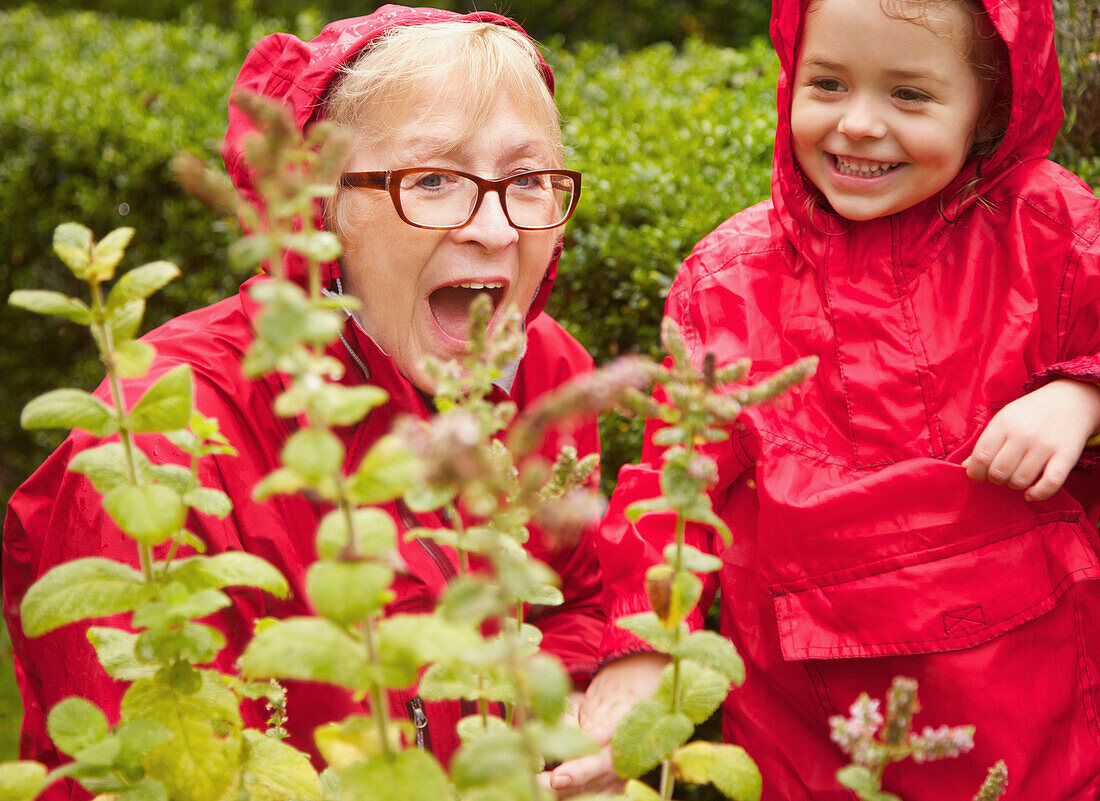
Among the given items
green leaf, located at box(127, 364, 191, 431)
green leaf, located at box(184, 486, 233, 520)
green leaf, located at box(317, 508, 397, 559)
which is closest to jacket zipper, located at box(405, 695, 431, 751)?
green leaf, located at box(184, 486, 233, 520)

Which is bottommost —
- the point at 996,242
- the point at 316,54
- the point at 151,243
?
the point at 151,243

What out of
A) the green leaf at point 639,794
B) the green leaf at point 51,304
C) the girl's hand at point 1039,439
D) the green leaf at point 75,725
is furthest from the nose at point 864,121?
the green leaf at point 75,725

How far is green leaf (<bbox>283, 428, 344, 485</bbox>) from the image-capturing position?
0.78 m

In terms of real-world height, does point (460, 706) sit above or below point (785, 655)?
below

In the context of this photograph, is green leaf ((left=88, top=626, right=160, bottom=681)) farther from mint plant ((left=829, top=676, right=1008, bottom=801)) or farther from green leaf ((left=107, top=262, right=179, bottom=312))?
mint plant ((left=829, top=676, right=1008, bottom=801))

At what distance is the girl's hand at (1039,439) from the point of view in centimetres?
179

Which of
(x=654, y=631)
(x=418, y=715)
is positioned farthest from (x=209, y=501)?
(x=418, y=715)

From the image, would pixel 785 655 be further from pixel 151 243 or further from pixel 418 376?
pixel 151 243

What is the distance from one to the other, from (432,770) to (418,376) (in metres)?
1.42

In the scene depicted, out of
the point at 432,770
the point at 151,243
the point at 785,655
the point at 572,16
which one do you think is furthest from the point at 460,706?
the point at 572,16

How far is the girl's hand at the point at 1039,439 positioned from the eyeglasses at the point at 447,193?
3.37ft

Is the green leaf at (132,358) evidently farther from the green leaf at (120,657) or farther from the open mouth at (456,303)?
the open mouth at (456,303)

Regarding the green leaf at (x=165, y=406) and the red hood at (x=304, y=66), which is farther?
the red hood at (x=304, y=66)

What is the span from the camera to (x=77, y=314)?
39.7 inches
